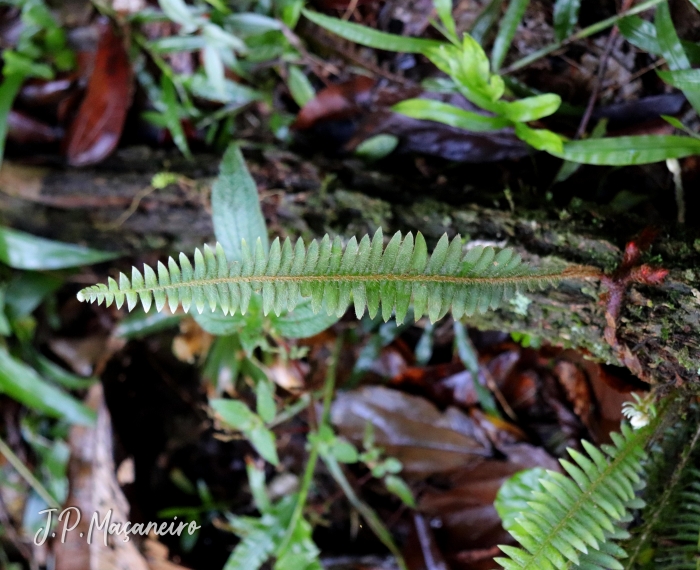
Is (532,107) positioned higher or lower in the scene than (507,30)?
lower

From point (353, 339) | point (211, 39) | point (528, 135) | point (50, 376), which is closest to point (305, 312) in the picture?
point (353, 339)

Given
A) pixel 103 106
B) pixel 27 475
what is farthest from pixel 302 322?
pixel 27 475

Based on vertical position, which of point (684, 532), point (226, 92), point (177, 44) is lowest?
point (684, 532)

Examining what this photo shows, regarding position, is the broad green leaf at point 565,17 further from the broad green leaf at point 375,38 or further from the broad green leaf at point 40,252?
the broad green leaf at point 40,252

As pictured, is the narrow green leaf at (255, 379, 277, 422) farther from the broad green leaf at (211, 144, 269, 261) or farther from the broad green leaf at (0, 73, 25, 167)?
the broad green leaf at (0, 73, 25, 167)

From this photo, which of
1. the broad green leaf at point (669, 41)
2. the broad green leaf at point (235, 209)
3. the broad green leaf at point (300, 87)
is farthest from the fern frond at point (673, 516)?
the broad green leaf at point (300, 87)

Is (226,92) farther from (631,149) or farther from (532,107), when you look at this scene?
(631,149)

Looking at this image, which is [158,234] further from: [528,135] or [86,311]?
[528,135]
